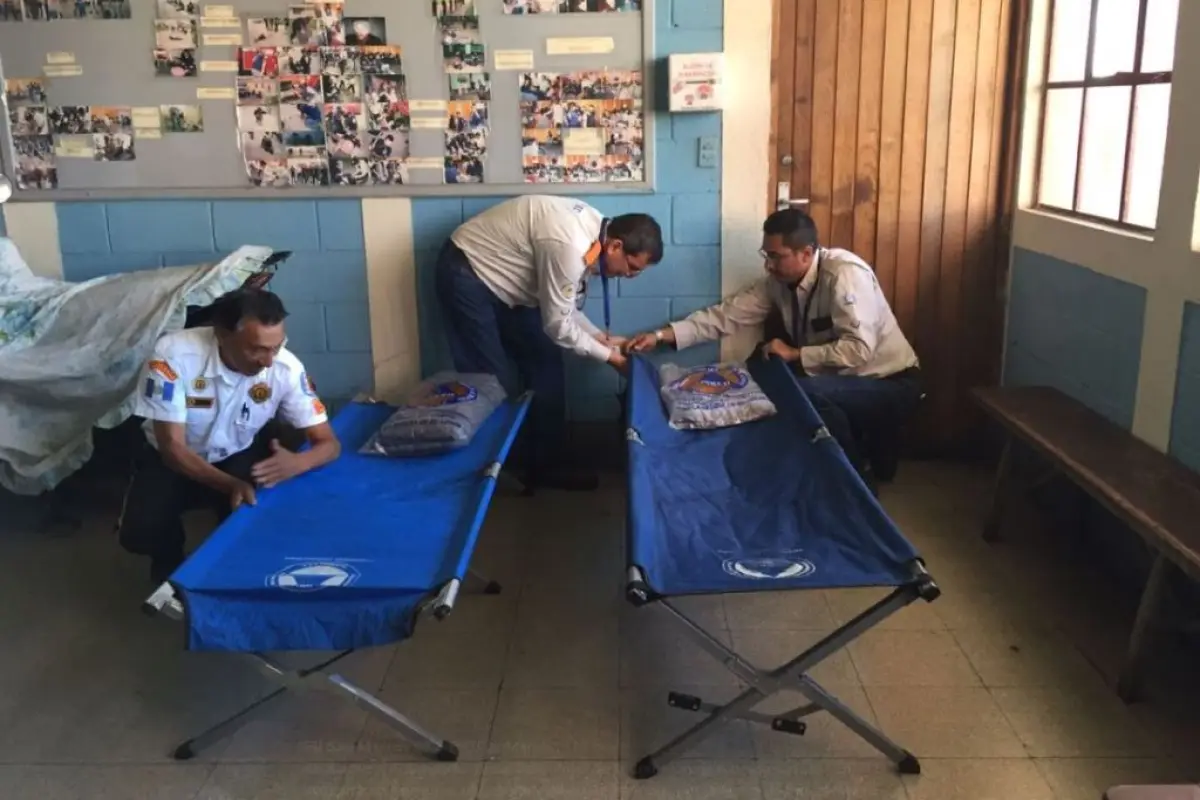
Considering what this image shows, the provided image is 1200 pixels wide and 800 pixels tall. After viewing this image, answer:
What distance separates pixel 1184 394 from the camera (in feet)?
10.0

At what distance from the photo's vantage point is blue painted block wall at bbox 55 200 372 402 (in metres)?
4.18

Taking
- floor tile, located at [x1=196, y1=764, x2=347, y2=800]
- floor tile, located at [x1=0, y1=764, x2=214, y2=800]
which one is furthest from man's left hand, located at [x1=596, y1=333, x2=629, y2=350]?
floor tile, located at [x1=0, y1=764, x2=214, y2=800]

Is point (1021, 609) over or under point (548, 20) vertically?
under

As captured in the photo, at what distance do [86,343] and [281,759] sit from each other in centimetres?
186

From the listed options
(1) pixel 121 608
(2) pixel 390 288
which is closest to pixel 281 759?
(1) pixel 121 608

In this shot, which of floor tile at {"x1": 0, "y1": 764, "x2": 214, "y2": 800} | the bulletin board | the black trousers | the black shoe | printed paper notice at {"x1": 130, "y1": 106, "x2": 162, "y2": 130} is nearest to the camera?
floor tile at {"x1": 0, "y1": 764, "x2": 214, "y2": 800}

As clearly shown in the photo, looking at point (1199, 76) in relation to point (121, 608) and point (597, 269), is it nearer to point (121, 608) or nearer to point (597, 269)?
point (597, 269)

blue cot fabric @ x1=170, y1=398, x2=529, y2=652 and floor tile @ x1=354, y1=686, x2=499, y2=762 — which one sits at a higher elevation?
blue cot fabric @ x1=170, y1=398, x2=529, y2=652

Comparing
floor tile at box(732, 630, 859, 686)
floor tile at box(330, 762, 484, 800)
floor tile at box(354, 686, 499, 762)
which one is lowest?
floor tile at box(330, 762, 484, 800)

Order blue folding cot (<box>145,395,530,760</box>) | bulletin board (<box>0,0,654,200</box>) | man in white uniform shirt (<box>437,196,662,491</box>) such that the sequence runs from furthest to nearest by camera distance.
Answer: bulletin board (<box>0,0,654,200</box>) < man in white uniform shirt (<box>437,196,662,491</box>) < blue folding cot (<box>145,395,530,760</box>)

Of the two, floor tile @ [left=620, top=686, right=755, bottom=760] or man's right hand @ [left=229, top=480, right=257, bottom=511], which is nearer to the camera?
floor tile @ [left=620, top=686, right=755, bottom=760]

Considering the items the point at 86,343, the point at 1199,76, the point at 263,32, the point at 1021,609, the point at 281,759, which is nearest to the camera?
the point at 281,759

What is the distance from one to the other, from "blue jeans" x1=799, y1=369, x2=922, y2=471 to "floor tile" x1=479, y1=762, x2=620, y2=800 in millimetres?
1716

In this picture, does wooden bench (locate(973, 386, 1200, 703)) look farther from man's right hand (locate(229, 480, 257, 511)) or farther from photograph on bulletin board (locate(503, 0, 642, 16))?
man's right hand (locate(229, 480, 257, 511))
